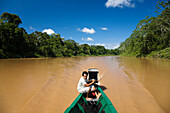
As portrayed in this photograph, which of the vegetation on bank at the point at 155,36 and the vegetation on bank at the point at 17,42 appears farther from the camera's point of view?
the vegetation on bank at the point at 17,42

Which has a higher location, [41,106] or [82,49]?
[82,49]

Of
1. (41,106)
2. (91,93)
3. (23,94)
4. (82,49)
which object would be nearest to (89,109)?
(91,93)

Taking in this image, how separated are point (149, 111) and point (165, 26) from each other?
2165 cm

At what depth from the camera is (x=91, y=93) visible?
370 centimetres

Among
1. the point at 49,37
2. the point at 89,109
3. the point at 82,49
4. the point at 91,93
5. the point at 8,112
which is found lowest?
the point at 8,112

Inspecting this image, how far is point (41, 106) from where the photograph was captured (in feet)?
11.8

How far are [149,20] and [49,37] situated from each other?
129 feet

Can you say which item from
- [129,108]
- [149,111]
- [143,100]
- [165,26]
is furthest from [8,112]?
[165,26]

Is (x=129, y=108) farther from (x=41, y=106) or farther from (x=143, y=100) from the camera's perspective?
(x=41, y=106)

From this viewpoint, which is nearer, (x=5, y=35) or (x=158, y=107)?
(x=158, y=107)

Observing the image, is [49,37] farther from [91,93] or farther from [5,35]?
[91,93]

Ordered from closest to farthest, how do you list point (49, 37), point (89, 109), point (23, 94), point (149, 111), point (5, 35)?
point (89, 109), point (149, 111), point (23, 94), point (5, 35), point (49, 37)

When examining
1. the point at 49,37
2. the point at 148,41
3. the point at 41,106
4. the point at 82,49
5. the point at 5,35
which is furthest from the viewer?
the point at 82,49

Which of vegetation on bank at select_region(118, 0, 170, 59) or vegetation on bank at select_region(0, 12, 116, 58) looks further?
vegetation on bank at select_region(0, 12, 116, 58)
